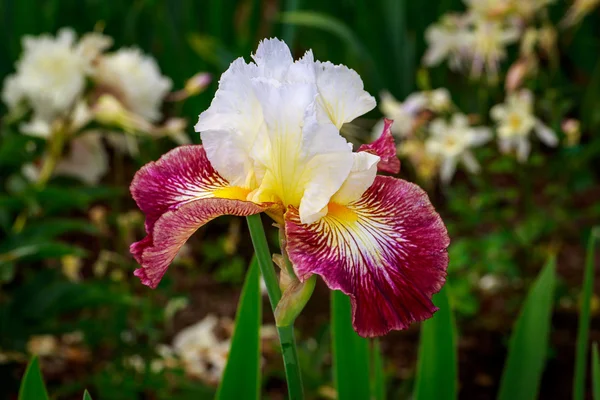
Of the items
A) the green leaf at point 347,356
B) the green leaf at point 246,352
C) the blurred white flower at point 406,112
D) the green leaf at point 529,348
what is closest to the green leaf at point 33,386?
the green leaf at point 246,352

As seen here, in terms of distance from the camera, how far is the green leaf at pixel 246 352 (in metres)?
0.65

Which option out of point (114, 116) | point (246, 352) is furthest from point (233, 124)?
point (114, 116)

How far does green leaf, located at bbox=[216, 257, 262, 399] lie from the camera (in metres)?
0.65

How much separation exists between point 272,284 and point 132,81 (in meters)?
0.90

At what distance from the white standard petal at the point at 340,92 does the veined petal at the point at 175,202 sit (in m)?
0.09

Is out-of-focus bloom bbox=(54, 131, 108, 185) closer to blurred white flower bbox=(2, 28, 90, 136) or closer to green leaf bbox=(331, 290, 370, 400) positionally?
blurred white flower bbox=(2, 28, 90, 136)

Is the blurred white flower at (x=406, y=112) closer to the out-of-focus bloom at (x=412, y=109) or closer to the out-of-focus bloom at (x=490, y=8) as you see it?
the out-of-focus bloom at (x=412, y=109)

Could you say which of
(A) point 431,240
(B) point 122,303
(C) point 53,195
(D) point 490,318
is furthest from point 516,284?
(A) point 431,240

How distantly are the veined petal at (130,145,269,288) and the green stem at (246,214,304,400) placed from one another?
0.06 ft

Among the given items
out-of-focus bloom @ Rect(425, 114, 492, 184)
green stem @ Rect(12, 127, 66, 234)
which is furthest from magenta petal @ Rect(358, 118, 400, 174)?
out-of-focus bloom @ Rect(425, 114, 492, 184)

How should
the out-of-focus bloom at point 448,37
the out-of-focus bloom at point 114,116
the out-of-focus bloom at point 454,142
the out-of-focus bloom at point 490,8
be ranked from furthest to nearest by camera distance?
the out-of-focus bloom at point 448,37
the out-of-focus bloom at point 490,8
the out-of-focus bloom at point 454,142
the out-of-focus bloom at point 114,116

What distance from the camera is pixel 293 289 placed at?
0.47 metres

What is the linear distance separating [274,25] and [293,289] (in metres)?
1.82

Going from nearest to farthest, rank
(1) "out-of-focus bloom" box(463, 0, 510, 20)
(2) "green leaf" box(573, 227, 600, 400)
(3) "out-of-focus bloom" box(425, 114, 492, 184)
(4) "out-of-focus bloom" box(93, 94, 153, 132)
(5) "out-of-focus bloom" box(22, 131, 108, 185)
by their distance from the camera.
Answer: (2) "green leaf" box(573, 227, 600, 400) < (4) "out-of-focus bloom" box(93, 94, 153, 132) < (5) "out-of-focus bloom" box(22, 131, 108, 185) < (3) "out-of-focus bloom" box(425, 114, 492, 184) < (1) "out-of-focus bloom" box(463, 0, 510, 20)
